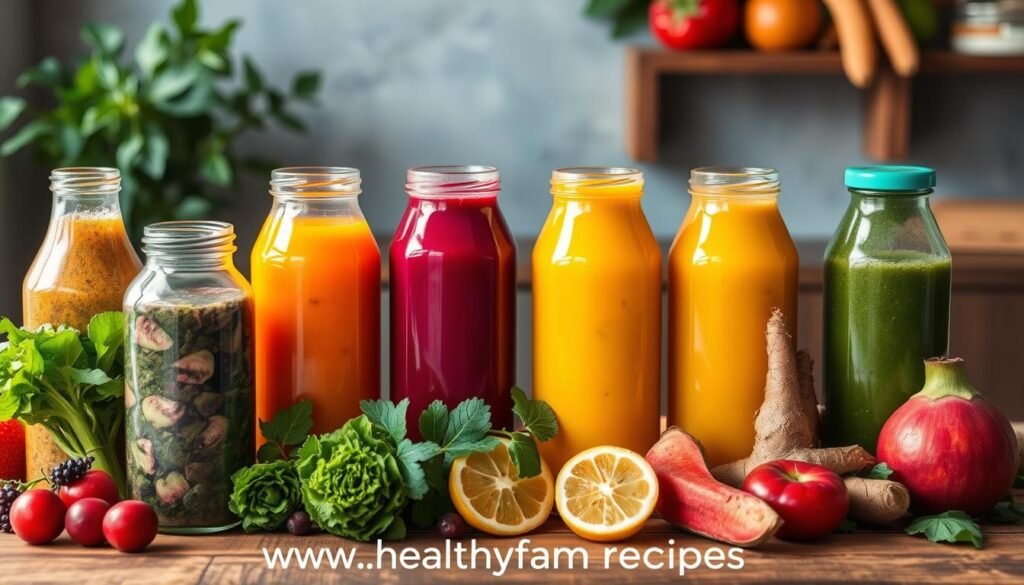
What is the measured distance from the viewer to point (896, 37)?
9.64 feet

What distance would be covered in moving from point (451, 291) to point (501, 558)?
0.92 feet

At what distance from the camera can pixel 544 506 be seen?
120 cm

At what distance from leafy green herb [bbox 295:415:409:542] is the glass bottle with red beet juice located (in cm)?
13

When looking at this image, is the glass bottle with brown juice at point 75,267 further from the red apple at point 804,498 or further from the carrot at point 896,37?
A: the carrot at point 896,37

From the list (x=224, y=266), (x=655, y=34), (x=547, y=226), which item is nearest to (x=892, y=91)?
(x=655, y=34)

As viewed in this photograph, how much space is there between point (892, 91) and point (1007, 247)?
472 mm

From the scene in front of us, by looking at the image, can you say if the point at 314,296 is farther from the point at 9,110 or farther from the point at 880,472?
the point at 9,110

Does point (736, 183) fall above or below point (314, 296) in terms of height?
above

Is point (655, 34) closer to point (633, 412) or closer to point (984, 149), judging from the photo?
point (984, 149)

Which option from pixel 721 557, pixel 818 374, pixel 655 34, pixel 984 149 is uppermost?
pixel 655 34

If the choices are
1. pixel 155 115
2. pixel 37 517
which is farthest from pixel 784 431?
pixel 155 115

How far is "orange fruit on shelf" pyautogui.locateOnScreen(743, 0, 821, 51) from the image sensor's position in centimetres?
294

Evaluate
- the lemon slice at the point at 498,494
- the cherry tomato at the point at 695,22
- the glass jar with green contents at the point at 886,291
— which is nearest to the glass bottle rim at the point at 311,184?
the lemon slice at the point at 498,494

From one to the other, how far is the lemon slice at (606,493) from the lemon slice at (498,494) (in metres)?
0.02
